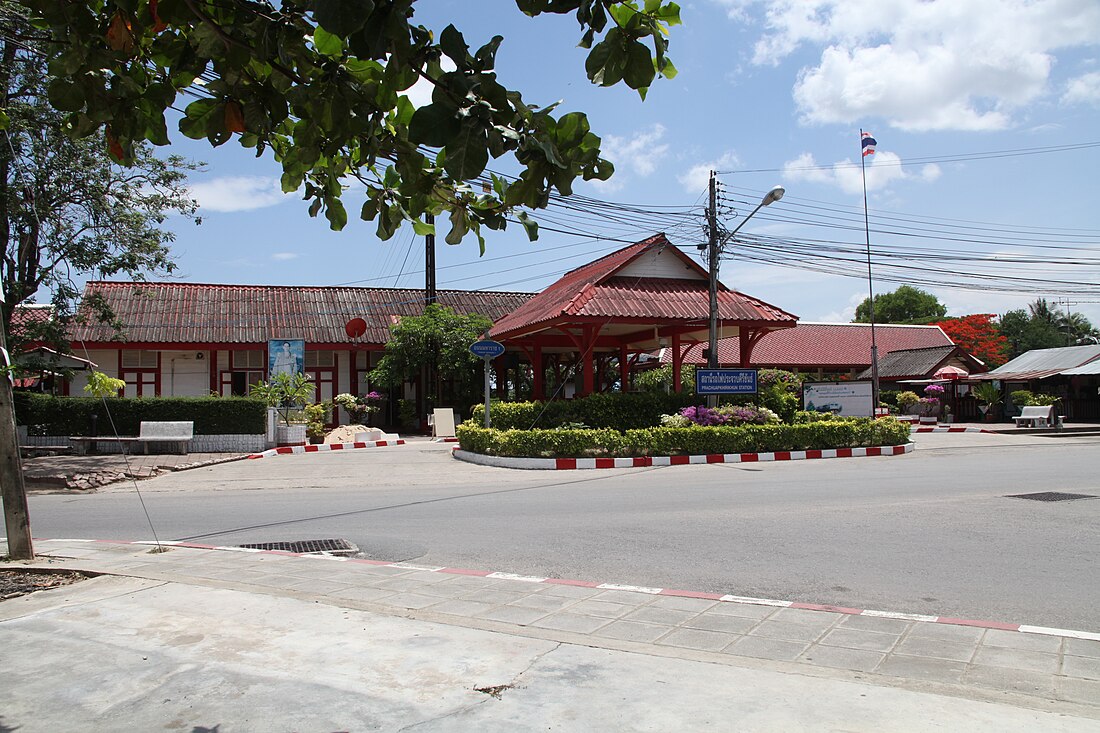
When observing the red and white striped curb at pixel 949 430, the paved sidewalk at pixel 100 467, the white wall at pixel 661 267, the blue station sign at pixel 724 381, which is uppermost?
the white wall at pixel 661 267

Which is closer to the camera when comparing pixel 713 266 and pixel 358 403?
pixel 713 266

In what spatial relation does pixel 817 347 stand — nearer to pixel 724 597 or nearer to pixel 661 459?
pixel 661 459

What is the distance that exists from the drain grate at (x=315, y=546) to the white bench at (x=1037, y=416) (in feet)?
96.1

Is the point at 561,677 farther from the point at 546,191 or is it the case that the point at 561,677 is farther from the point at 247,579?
the point at 247,579

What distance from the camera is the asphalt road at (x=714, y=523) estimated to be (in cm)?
614

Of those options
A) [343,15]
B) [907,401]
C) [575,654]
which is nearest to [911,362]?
[907,401]

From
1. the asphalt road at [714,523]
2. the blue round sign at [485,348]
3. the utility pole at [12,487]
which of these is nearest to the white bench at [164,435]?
the asphalt road at [714,523]

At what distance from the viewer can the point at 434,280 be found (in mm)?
29938

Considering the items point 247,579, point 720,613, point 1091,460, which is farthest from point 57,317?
point 1091,460

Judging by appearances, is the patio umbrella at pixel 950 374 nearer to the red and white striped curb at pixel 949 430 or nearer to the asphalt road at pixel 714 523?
the red and white striped curb at pixel 949 430

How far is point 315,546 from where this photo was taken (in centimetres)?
802

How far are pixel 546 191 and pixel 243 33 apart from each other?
1.50 m

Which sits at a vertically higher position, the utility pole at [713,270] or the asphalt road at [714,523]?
the utility pole at [713,270]

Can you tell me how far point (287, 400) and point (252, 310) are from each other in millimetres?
8820
